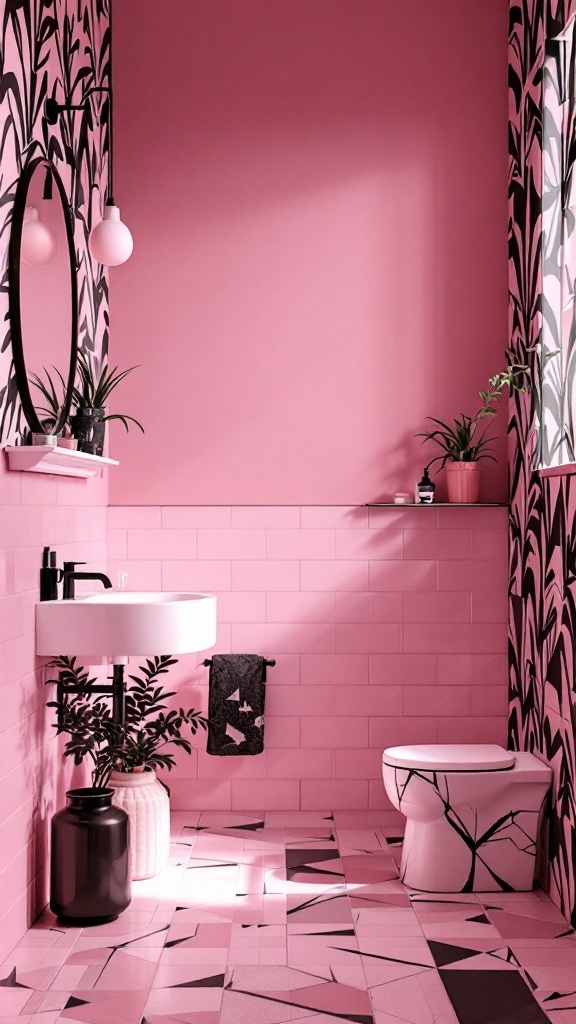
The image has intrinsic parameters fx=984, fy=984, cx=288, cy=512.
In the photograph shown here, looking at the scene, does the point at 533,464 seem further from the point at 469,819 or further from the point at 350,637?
the point at 469,819

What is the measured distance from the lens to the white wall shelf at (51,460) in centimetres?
265

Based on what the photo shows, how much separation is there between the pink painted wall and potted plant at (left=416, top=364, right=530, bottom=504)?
7cm

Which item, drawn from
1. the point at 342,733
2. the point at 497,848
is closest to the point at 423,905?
the point at 497,848

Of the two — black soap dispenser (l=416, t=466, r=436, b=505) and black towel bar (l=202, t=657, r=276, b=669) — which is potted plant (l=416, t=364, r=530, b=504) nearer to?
black soap dispenser (l=416, t=466, r=436, b=505)

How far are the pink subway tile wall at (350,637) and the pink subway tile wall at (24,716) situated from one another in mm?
941

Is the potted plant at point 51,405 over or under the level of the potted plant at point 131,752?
over

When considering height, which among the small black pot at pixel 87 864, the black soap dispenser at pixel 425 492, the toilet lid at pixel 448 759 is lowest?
the small black pot at pixel 87 864

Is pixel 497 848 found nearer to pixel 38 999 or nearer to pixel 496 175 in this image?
pixel 38 999

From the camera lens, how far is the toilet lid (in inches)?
127

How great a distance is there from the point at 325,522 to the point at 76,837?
5.45 feet

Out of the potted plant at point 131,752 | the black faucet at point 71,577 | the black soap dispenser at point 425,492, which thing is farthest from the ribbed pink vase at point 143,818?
the black soap dispenser at point 425,492

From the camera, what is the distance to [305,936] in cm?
283

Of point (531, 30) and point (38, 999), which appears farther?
point (531, 30)

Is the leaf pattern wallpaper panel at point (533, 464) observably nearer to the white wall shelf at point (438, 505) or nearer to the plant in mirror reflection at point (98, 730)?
the white wall shelf at point (438, 505)
